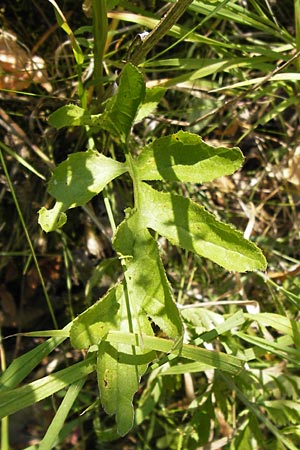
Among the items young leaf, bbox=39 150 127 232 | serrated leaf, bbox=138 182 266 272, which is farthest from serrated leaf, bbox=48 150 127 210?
serrated leaf, bbox=138 182 266 272

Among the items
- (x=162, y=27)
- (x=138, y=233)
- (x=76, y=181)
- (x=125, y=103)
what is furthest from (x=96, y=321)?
(x=162, y=27)

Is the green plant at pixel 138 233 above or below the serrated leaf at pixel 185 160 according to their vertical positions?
below

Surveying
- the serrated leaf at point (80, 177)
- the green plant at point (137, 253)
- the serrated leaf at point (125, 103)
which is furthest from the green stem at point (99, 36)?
the serrated leaf at point (80, 177)

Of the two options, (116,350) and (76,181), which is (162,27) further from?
(116,350)

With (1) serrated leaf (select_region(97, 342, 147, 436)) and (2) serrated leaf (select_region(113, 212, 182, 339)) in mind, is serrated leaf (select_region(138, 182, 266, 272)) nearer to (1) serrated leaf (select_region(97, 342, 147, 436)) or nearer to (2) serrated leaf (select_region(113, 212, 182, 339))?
(2) serrated leaf (select_region(113, 212, 182, 339))

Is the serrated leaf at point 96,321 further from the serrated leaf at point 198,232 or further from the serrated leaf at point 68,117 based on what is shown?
the serrated leaf at point 68,117
